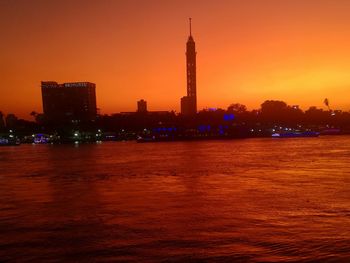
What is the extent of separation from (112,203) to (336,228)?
11.4 metres

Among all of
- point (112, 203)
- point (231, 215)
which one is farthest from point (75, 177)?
point (231, 215)

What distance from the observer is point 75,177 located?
37.7 m

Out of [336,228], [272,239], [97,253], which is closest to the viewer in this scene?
[97,253]

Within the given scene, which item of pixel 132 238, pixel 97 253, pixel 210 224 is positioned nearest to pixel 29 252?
pixel 97 253

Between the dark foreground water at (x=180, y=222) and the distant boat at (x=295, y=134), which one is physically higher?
the distant boat at (x=295, y=134)

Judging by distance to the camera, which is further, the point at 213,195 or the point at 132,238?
the point at 213,195

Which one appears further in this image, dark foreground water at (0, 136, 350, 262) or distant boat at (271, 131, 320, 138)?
distant boat at (271, 131, 320, 138)

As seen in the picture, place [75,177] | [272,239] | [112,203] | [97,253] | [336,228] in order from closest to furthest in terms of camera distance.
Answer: [97,253], [272,239], [336,228], [112,203], [75,177]

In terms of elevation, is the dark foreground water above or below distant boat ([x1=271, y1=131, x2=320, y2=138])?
below

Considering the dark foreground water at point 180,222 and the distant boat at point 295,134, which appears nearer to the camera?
the dark foreground water at point 180,222

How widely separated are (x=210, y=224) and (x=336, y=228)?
14.9 feet

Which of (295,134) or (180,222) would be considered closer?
(180,222)

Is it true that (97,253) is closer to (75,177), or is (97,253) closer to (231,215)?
(231,215)

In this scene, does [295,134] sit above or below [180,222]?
above
